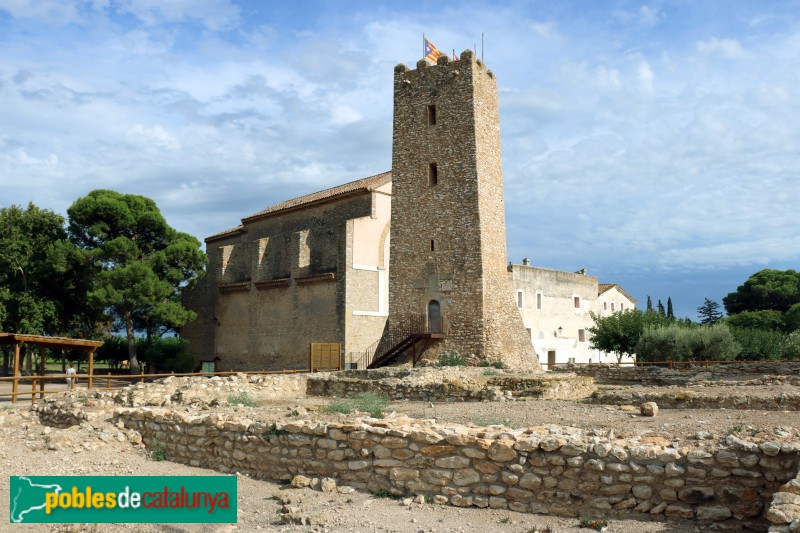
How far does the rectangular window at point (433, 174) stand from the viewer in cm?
2477

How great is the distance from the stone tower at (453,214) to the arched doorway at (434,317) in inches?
1.5

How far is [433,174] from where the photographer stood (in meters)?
24.9

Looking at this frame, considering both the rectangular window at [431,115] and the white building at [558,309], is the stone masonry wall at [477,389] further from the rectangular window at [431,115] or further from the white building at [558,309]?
the white building at [558,309]

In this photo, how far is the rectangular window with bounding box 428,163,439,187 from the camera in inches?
975

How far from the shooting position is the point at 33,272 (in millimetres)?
30547

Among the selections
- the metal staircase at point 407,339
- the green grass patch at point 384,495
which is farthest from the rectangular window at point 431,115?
the green grass patch at point 384,495

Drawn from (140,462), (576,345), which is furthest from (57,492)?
(576,345)

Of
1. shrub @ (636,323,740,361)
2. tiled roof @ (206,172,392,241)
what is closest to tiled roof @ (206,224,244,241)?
tiled roof @ (206,172,392,241)

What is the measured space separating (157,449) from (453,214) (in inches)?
632

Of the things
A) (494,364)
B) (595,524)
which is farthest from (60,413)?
(494,364)

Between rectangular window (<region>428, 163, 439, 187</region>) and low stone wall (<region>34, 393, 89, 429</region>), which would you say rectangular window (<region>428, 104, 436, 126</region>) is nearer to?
rectangular window (<region>428, 163, 439, 187</region>)

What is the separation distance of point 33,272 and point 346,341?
16117mm

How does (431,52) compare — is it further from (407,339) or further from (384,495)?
(384,495)

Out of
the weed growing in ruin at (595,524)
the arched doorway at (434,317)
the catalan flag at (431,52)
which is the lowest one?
the weed growing in ruin at (595,524)
